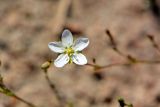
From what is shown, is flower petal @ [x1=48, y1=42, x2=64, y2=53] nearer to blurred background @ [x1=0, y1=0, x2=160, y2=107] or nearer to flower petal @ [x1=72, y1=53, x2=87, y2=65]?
flower petal @ [x1=72, y1=53, x2=87, y2=65]

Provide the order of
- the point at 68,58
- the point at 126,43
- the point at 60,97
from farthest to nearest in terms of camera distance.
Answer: the point at 126,43
the point at 60,97
the point at 68,58

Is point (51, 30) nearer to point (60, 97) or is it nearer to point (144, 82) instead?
point (60, 97)

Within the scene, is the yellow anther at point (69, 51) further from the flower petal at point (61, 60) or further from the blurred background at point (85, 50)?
the blurred background at point (85, 50)

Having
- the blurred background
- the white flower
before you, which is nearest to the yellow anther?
the white flower

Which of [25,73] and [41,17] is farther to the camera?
[41,17]

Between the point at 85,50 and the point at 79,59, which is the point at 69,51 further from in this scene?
the point at 85,50

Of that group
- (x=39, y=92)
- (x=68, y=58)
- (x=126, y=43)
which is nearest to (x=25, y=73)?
(x=39, y=92)

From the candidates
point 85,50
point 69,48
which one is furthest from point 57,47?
point 85,50
